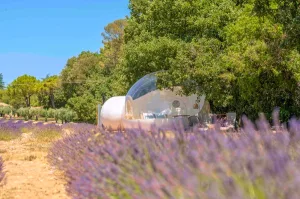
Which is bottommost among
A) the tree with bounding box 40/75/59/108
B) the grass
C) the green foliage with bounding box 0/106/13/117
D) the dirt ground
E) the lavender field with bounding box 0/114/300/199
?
the dirt ground

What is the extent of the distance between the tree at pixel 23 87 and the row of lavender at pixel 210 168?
63.9 meters

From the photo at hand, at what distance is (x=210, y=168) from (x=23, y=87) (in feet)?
224

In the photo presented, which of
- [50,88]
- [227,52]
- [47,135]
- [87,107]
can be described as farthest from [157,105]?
[50,88]

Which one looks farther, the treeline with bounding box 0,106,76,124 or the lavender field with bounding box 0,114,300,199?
the treeline with bounding box 0,106,76,124

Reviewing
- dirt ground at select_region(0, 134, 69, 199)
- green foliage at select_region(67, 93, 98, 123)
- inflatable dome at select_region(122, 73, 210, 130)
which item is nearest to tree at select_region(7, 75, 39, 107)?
green foliage at select_region(67, 93, 98, 123)

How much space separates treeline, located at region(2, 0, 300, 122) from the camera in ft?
48.7

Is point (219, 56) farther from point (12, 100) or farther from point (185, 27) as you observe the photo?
point (12, 100)

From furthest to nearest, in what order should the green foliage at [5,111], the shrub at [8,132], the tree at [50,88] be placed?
the green foliage at [5,111]
the tree at [50,88]
the shrub at [8,132]

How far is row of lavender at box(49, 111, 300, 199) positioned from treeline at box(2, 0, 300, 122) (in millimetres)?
8813

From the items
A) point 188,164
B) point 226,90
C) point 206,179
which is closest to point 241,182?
point 206,179

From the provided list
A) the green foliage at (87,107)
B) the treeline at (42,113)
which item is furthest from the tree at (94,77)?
the treeline at (42,113)

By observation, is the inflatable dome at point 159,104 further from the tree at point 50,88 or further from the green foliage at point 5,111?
the green foliage at point 5,111

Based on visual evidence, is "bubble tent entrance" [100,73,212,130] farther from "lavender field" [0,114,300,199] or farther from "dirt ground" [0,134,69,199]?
"lavender field" [0,114,300,199]

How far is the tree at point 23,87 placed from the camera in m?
67.4
